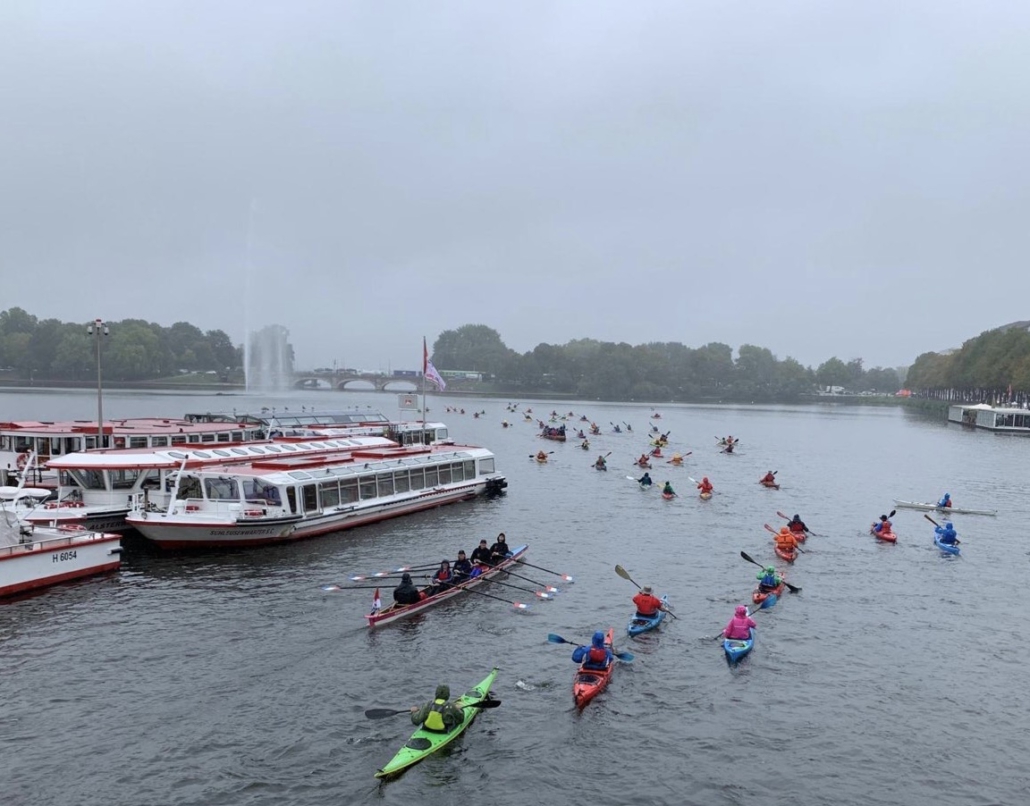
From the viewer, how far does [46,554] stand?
122 ft

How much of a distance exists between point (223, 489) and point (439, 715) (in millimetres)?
27160

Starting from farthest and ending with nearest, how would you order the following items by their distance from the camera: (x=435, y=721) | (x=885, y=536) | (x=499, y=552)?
(x=885, y=536), (x=499, y=552), (x=435, y=721)

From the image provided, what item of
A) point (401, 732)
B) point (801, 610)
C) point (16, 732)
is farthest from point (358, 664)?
point (801, 610)

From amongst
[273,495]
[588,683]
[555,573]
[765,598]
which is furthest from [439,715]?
[273,495]

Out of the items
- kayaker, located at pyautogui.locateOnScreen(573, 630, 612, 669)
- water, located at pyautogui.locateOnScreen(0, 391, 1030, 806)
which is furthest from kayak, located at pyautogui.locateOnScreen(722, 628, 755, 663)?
kayaker, located at pyautogui.locateOnScreen(573, 630, 612, 669)

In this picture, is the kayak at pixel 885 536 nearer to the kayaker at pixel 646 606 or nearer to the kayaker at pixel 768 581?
the kayaker at pixel 768 581

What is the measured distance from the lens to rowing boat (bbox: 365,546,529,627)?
33.6 meters

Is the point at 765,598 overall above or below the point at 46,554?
below

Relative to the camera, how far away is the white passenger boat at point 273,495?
44812mm

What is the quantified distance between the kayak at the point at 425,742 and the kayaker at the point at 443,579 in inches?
422

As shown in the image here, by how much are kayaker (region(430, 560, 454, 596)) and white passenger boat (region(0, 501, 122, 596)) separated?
50.9ft

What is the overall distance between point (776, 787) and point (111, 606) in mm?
26503

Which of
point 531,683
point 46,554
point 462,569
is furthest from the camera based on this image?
point 462,569

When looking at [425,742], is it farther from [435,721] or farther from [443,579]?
[443,579]
